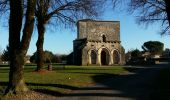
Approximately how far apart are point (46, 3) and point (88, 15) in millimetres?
4436

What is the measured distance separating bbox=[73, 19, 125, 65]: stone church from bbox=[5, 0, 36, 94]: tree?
6587cm

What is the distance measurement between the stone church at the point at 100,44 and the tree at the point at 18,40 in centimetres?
6587

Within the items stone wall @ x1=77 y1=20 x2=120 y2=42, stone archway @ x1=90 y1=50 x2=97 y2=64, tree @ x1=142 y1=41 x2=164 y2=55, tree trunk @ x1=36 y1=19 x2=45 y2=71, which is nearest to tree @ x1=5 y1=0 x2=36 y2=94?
tree trunk @ x1=36 y1=19 x2=45 y2=71

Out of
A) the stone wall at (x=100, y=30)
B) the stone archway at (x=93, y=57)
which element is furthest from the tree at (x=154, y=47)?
the stone archway at (x=93, y=57)

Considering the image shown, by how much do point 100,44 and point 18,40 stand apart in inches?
2716

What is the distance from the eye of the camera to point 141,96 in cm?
1992

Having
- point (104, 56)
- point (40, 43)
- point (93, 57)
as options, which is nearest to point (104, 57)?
point (104, 56)

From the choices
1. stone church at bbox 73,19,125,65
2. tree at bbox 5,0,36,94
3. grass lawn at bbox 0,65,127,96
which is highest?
stone church at bbox 73,19,125,65

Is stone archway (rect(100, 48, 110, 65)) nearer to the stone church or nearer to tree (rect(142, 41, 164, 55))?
the stone church

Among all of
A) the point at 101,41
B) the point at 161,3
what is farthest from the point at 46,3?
the point at 101,41

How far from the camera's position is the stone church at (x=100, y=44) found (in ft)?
291

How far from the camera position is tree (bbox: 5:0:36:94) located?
2109cm

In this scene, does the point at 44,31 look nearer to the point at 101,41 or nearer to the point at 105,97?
the point at 105,97

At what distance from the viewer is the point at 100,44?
90062mm
